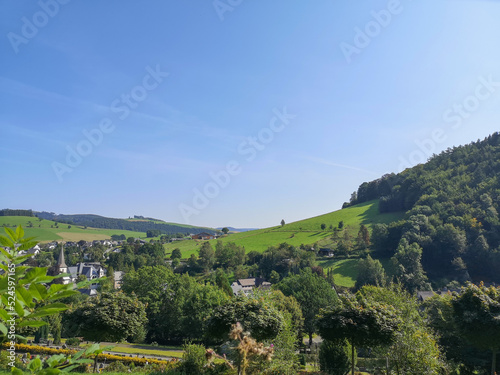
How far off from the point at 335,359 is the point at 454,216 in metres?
65.3

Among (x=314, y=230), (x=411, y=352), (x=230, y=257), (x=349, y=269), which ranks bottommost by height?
(x=411, y=352)

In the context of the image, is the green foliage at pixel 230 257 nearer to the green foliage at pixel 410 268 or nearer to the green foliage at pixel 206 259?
the green foliage at pixel 206 259

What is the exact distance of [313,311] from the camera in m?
37.4

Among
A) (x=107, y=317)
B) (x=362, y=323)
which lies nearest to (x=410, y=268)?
(x=362, y=323)

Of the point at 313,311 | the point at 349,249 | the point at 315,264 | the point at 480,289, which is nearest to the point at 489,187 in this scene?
Result: the point at 349,249

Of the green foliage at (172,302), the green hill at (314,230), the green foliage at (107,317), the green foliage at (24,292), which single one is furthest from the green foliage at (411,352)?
the green hill at (314,230)

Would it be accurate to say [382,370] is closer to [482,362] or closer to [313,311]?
[482,362]

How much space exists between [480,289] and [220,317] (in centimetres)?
1191

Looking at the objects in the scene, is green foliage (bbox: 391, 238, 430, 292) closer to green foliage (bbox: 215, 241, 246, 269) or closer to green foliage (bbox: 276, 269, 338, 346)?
green foliage (bbox: 276, 269, 338, 346)

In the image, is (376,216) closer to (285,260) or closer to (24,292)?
(285,260)

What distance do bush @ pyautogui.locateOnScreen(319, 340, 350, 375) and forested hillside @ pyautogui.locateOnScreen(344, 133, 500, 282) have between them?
5000 centimetres

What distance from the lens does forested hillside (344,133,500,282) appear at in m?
59.9

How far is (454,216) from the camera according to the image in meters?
67.5

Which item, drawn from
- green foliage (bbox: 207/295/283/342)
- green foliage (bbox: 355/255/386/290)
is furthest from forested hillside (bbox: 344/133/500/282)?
green foliage (bbox: 207/295/283/342)
